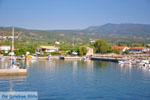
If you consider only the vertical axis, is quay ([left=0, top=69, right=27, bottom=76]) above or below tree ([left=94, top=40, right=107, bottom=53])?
below

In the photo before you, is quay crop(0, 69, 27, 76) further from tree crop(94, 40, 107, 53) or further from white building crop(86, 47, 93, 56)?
tree crop(94, 40, 107, 53)

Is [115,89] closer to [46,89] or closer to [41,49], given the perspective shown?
[46,89]

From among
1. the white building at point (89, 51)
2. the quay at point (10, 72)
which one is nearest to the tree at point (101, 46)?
the white building at point (89, 51)

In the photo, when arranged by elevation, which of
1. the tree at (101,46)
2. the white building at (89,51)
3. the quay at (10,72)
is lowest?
the quay at (10,72)

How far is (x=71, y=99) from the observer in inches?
771

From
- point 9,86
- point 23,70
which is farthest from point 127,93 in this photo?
point 23,70

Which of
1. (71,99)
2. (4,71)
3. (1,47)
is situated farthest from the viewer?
(1,47)

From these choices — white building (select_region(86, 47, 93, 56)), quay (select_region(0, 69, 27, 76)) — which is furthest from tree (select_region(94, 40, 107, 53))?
quay (select_region(0, 69, 27, 76))

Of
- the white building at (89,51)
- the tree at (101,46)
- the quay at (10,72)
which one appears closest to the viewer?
the quay at (10,72)

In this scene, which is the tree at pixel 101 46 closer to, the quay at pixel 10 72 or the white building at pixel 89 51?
the white building at pixel 89 51

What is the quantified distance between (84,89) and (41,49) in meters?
72.4

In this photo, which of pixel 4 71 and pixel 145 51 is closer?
pixel 4 71

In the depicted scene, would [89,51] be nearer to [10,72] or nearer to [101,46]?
[101,46]

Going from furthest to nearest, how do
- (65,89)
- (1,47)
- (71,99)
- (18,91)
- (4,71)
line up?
(1,47) < (4,71) < (65,89) < (18,91) < (71,99)
